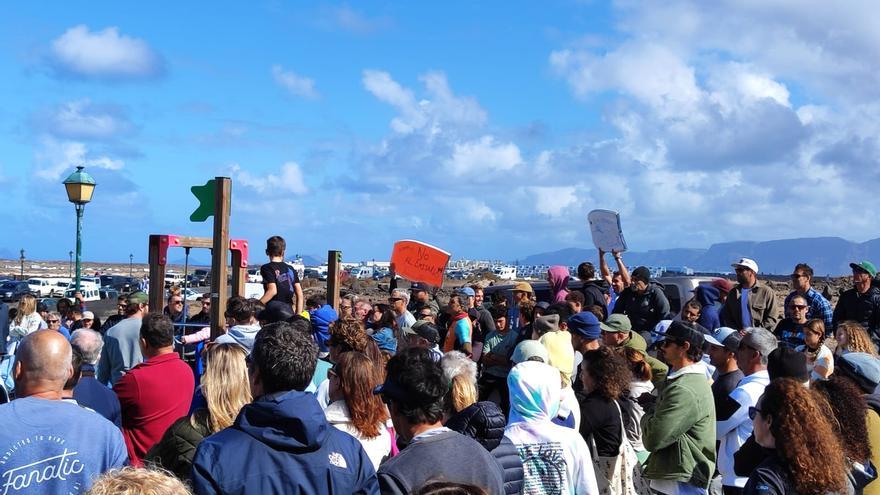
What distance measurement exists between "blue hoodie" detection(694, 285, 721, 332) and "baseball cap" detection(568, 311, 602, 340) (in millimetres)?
3368

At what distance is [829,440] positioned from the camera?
12.5 ft

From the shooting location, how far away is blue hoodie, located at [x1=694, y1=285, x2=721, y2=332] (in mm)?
10533

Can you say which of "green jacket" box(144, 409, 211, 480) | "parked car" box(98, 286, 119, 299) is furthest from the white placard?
"parked car" box(98, 286, 119, 299)

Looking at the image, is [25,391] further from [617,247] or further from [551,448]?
[617,247]

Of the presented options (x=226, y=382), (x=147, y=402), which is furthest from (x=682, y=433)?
(x=147, y=402)

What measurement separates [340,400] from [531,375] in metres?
1.11

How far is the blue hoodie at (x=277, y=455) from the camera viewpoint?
10.8 ft

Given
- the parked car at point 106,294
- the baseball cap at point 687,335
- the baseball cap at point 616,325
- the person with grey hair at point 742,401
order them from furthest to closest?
the parked car at point 106,294
the baseball cap at point 616,325
the baseball cap at point 687,335
the person with grey hair at point 742,401

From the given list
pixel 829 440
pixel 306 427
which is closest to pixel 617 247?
pixel 829 440

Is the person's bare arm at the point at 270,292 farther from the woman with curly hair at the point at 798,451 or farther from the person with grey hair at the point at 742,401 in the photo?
the woman with curly hair at the point at 798,451

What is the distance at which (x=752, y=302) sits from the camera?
10.3 meters

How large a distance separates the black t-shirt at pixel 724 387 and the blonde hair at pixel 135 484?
4470mm

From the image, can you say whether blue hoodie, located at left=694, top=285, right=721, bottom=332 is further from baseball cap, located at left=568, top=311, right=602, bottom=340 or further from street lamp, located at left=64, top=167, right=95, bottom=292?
street lamp, located at left=64, top=167, right=95, bottom=292

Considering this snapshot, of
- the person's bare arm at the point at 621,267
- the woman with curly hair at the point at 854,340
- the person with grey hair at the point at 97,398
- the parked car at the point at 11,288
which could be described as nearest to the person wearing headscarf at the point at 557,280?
the person's bare arm at the point at 621,267
